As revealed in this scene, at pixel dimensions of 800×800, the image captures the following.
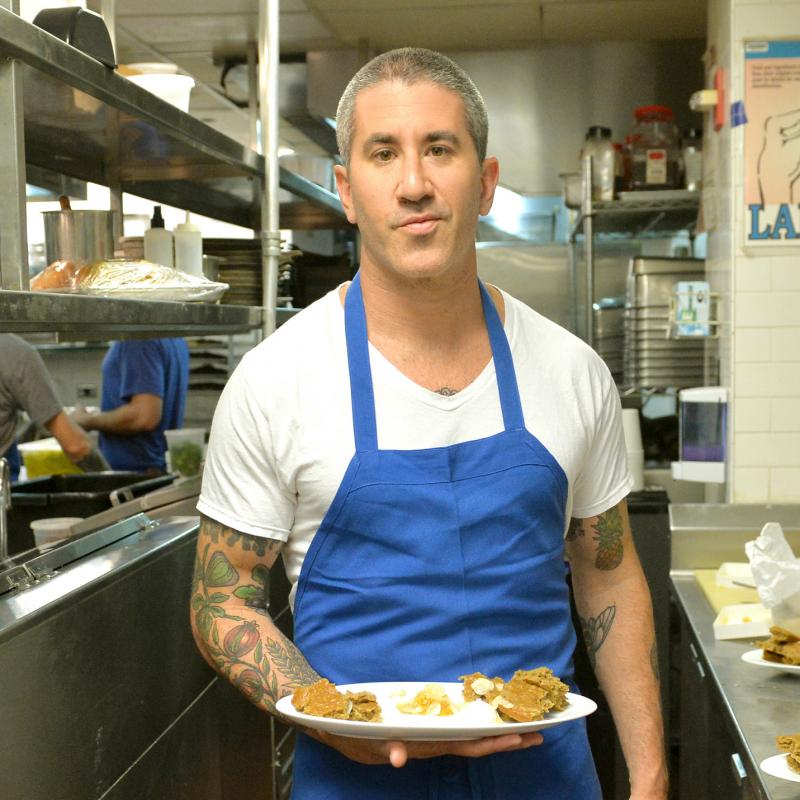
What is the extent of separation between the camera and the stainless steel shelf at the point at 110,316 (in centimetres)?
176

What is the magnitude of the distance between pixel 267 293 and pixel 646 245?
260 centimetres

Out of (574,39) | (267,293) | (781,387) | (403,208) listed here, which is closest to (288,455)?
(403,208)

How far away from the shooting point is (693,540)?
129 inches

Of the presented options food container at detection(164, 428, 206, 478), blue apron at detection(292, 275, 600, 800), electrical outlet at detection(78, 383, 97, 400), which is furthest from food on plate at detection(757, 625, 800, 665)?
electrical outlet at detection(78, 383, 97, 400)

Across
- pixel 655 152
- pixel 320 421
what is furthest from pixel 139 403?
pixel 320 421

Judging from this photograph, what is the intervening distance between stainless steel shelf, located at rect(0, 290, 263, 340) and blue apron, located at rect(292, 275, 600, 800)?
49cm

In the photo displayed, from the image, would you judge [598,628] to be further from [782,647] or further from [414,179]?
[414,179]

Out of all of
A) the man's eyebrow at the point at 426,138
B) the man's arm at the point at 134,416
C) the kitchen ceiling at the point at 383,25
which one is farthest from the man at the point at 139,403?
the man's eyebrow at the point at 426,138

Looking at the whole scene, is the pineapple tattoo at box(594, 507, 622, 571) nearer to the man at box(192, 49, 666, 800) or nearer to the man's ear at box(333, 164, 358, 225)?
the man at box(192, 49, 666, 800)

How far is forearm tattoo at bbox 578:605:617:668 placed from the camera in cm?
193

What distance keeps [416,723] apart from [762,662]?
1077 millimetres

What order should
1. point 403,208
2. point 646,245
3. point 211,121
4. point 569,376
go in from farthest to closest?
point 211,121 < point 646,245 < point 569,376 < point 403,208

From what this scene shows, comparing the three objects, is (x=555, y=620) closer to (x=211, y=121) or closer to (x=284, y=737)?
(x=284, y=737)

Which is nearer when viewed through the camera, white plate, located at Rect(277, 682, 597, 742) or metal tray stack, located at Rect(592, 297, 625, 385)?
white plate, located at Rect(277, 682, 597, 742)
